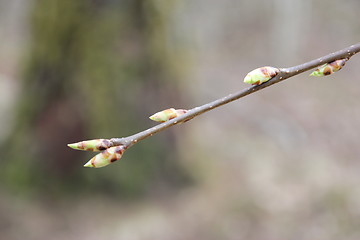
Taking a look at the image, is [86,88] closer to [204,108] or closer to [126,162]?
[126,162]

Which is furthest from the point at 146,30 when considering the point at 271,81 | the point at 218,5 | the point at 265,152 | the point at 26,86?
the point at 218,5

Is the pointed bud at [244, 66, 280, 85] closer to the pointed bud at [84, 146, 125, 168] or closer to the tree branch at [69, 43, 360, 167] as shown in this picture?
the tree branch at [69, 43, 360, 167]

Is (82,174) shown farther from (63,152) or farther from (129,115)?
(129,115)

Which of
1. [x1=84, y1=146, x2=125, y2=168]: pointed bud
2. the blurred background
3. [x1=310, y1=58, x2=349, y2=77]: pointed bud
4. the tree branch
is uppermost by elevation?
the blurred background

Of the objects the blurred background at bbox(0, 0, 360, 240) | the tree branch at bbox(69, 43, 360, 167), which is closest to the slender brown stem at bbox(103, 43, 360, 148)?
the tree branch at bbox(69, 43, 360, 167)

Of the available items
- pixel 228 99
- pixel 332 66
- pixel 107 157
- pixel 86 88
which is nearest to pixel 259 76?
pixel 228 99

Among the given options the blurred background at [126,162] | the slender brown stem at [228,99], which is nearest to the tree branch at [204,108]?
the slender brown stem at [228,99]

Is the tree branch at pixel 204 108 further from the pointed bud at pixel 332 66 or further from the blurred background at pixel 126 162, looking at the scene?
the blurred background at pixel 126 162
